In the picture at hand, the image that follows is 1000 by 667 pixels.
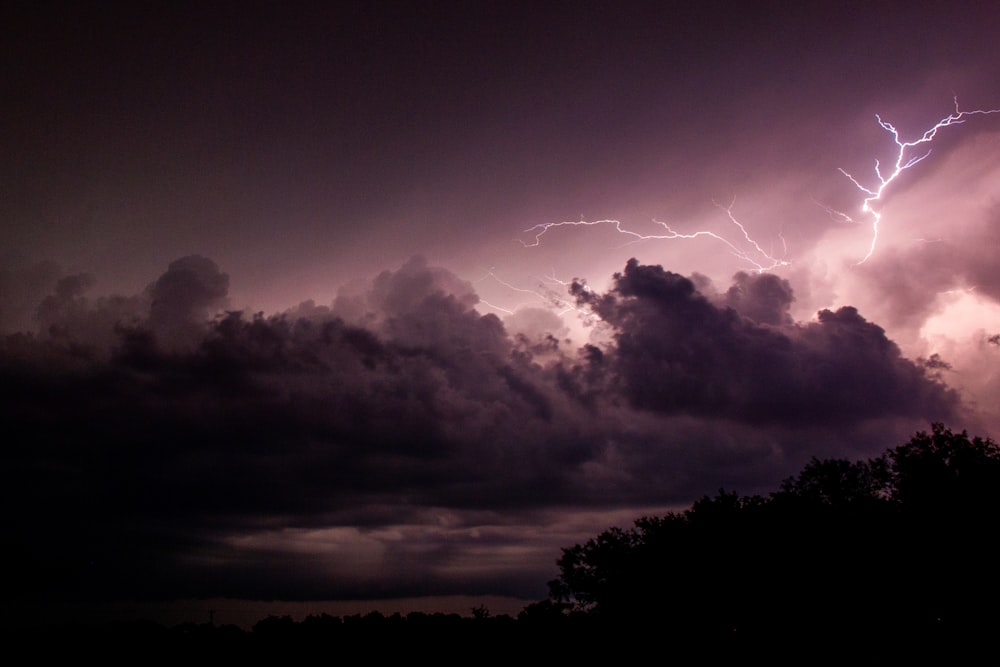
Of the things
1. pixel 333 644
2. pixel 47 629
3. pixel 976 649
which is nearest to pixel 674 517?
pixel 976 649

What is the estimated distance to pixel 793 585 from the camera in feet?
135

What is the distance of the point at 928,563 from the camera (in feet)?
128

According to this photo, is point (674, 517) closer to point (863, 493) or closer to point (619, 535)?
point (619, 535)

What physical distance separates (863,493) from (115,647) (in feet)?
137

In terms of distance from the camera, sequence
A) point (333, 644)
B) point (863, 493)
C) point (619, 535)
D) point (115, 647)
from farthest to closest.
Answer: point (619, 535) → point (863, 493) → point (333, 644) → point (115, 647)

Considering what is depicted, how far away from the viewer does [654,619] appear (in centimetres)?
4616

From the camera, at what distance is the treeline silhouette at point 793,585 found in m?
39.1

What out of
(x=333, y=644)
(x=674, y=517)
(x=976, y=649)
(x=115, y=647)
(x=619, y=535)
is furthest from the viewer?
(x=619, y=535)

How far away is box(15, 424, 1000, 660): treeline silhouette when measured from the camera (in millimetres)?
39094

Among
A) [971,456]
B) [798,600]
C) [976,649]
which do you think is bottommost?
[976,649]

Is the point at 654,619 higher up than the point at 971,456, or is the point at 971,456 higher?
the point at 971,456

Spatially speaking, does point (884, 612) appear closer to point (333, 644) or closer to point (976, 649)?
point (976, 649)

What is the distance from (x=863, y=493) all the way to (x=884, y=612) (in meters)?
8.90

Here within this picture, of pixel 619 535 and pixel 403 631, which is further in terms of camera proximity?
pixel 619 535
